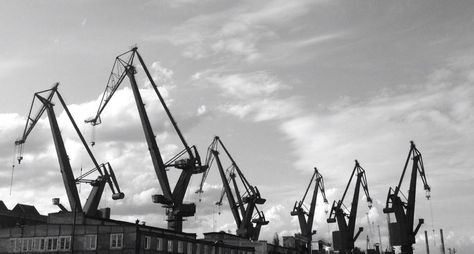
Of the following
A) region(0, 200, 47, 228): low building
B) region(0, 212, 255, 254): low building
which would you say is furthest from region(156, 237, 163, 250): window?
region(0, 200, 47, 228): low building

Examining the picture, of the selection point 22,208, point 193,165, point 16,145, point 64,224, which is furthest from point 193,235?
point 22,208

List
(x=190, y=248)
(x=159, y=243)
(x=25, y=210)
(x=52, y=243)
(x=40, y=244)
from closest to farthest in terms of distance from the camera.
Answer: (x=52, y=243)
(x=40, y=244)
(x=159, y=243)
(x=190, y=248)
(x=25, y=210)

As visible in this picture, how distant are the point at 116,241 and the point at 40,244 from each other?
9708 millimetres

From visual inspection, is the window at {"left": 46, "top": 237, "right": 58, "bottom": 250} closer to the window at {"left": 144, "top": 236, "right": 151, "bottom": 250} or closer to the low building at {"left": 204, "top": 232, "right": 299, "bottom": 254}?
the window at {"left": 144, "top": 236, "right": 151, "bottom": 250}

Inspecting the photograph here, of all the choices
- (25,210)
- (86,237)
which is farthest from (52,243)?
(25,210)

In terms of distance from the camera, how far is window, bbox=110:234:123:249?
179 feet

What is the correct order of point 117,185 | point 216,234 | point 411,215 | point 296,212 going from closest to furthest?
point 117,185 → point 216,234 → point 411,215 → point 296,212

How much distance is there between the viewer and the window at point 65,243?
56484mm

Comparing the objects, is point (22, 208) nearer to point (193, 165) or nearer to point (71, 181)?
point (71, 181)

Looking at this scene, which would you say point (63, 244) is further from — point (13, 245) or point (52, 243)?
point (13, 245)

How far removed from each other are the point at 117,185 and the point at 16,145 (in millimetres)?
16516

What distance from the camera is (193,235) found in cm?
6775

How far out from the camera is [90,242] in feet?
184

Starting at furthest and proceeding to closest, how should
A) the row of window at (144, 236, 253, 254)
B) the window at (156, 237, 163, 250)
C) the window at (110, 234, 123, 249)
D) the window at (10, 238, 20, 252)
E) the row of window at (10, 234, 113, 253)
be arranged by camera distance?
the window at (10, 238, 20, 252)
the window at (156, 237, 163, 250)
the row of window at (144, 236, 253, 254)
the row of window at (10, 234, 113, 253)
the window at (110, 234, 123, 249)
